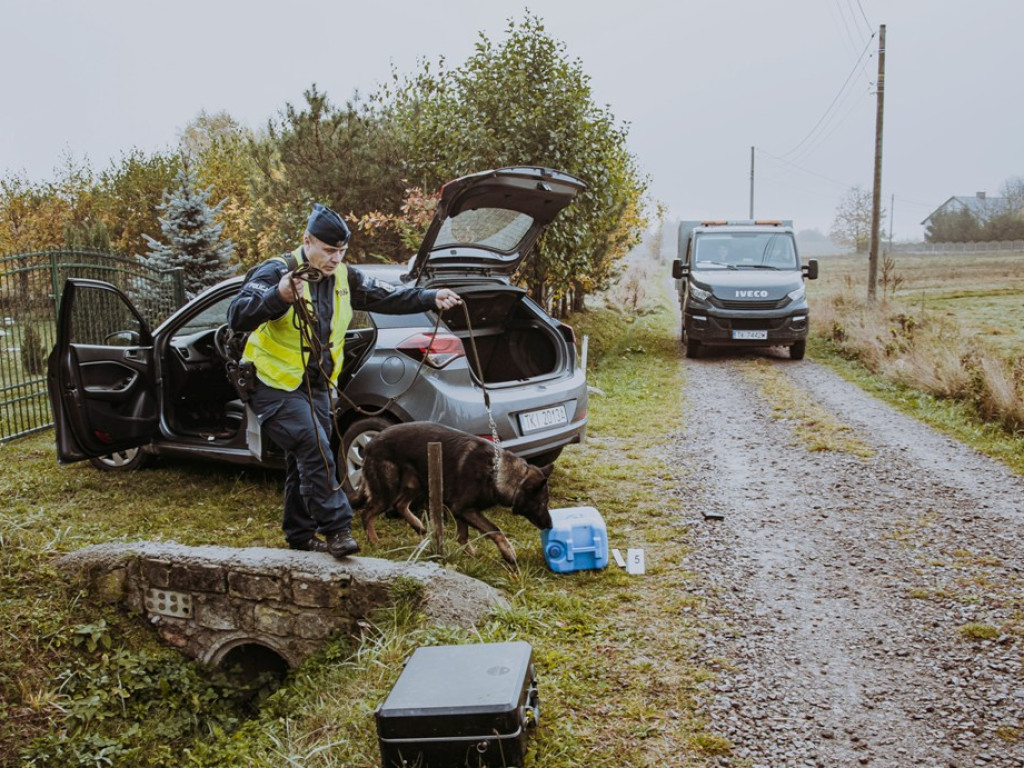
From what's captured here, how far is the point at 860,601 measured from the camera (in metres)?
4.55

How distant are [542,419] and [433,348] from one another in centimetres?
96

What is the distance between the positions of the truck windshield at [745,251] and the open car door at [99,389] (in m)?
10.8

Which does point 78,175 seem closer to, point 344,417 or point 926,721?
point 344,417

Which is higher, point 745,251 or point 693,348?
point 745,251

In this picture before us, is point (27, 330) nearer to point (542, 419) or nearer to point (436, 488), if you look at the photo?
point (542, 419)

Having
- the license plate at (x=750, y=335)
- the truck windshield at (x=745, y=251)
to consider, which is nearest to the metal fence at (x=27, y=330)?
the license plate at (x=750, y=335)

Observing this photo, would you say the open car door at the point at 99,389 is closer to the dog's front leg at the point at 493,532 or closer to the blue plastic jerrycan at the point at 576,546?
the dog's front leg at the point at 493,532

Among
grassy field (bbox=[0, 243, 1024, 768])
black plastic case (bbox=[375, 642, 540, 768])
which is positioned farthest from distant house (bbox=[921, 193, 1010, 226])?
black plastic case (bbox=[375, 642, 540, 768])

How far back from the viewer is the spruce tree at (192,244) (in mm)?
17219

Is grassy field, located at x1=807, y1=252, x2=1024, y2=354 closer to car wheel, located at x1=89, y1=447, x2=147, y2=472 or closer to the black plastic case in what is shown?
car wheel, located at x1=89, y1=447, x2=147, y2=472

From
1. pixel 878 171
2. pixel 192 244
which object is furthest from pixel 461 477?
pixel 878 171

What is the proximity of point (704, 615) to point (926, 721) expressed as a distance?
3.91 ft

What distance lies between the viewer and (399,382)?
219 inches

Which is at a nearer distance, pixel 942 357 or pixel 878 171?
pixel 942 357
